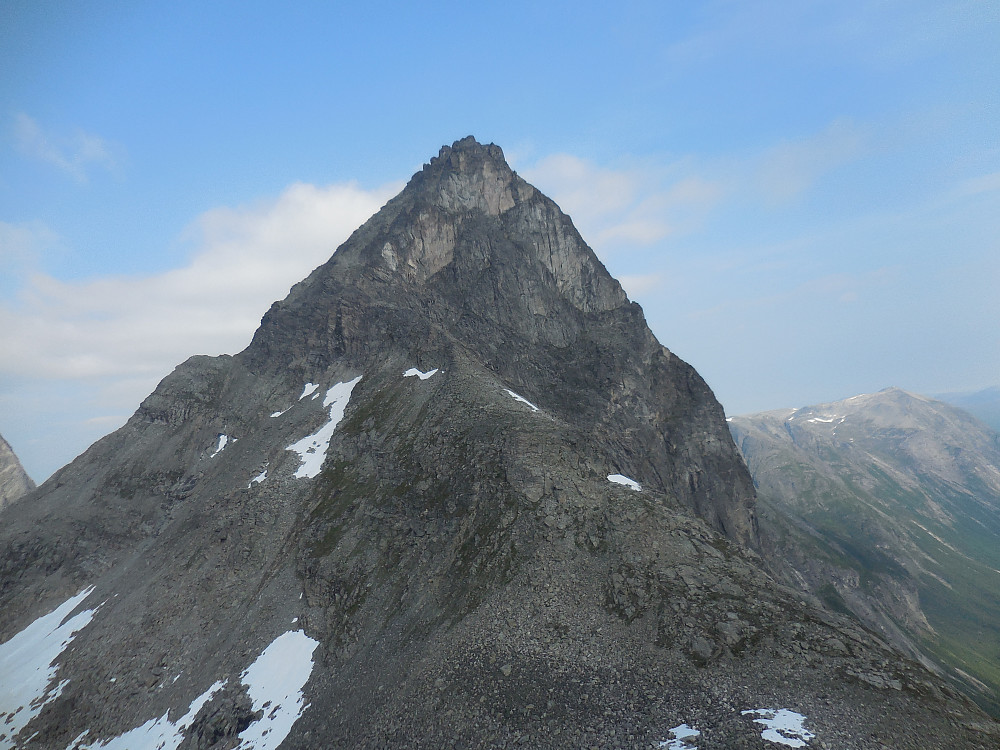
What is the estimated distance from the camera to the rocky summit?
26359 mm

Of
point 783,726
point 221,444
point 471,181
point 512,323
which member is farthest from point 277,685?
point 471,181

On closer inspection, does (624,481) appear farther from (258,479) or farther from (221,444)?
(221,444)

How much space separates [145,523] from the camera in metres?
67.8

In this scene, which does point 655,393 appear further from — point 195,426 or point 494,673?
point 195,426

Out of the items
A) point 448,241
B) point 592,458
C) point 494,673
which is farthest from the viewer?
point 448,241

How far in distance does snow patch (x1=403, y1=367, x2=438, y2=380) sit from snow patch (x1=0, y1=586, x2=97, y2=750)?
44.8m

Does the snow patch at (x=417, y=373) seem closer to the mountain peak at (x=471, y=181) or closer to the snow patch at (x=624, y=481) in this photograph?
the snow patch at (x=624, y=481)

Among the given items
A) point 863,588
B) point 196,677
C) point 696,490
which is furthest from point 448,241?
point 863,588

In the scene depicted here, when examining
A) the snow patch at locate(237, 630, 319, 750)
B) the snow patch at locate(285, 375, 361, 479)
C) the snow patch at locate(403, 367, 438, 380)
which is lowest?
the snow patch at locate(237, 630, 319, 750)

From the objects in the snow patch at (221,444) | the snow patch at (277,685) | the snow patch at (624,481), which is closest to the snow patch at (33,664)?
the snow patch at (221,444)

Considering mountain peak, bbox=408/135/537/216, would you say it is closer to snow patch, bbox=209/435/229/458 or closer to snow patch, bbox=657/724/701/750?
snow patch, bbox=209/435/229/458

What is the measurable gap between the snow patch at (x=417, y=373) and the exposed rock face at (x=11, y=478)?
483 ft

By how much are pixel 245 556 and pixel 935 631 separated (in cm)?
21161

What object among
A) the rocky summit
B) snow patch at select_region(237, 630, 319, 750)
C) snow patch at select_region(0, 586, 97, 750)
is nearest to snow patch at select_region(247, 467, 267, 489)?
the rocky summit
